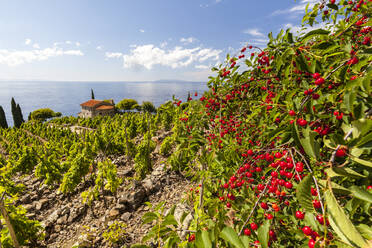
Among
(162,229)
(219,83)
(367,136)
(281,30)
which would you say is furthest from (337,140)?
(219,83)

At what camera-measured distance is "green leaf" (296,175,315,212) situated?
2.40 ft

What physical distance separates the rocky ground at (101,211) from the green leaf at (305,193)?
190 inches

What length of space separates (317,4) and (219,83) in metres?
1.44


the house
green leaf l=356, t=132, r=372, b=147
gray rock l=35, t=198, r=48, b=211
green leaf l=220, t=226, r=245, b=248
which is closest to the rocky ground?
gray rock l=35, t=198, r=48, b=211

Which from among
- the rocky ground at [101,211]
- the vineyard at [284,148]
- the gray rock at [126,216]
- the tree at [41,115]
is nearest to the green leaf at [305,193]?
the vineyard at [284,148]

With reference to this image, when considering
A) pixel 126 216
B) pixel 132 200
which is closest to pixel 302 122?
pixel 126 216

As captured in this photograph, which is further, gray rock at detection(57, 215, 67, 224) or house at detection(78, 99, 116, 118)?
house at detection(78, 99, 116, 118)

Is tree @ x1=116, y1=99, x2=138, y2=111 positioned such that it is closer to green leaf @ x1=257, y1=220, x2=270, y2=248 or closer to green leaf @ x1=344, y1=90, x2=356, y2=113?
green leaf @ x1=257, y1=220, x2=270, y2=248

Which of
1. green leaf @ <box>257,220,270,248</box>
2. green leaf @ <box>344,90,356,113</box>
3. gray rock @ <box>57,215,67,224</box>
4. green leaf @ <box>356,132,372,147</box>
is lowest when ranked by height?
gray rock @ <box>57,215,67,224</box>

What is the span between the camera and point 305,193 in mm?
748

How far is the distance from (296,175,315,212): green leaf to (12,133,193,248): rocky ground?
4.83 m

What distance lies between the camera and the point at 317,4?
6.34ft

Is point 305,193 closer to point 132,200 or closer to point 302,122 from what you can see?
point 302,122

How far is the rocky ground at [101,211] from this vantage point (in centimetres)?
547
